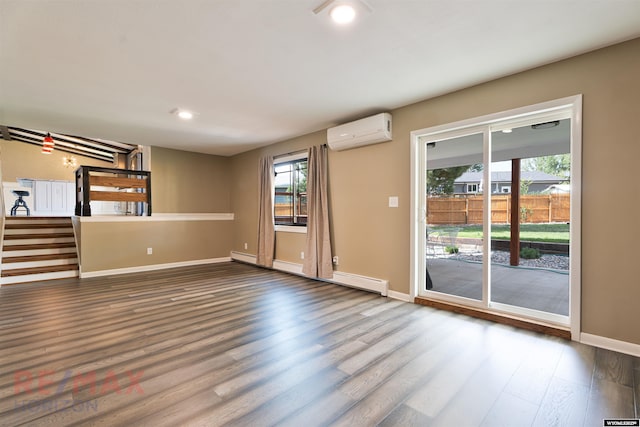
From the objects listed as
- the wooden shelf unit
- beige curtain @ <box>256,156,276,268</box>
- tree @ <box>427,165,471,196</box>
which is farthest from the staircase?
tree @ <box>427,165,471,196</box>

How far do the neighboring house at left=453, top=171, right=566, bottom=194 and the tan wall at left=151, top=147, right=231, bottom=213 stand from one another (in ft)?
16.5

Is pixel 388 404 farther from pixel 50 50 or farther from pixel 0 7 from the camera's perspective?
pixel 50 50

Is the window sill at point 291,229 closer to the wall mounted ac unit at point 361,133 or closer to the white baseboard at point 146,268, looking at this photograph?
the wall mounted ac unit at point 361,133

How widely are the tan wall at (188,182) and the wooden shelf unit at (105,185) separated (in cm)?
21

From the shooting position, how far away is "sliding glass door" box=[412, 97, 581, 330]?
2721 millimetres

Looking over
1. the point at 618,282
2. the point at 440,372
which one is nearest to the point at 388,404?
the point at 440,372

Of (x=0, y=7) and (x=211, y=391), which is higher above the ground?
(x=0, y=7)

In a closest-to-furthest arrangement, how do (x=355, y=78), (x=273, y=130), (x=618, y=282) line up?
(x=618, y=282)
(x=355, y=78)
(x=273, y=130)

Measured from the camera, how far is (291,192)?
18.0 ft

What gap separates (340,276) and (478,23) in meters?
3.32

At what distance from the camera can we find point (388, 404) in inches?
65.9

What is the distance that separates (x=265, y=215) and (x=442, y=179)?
3.32m

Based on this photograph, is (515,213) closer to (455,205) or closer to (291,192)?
(455,205)

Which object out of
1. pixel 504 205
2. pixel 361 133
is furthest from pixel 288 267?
pixel 504 205
